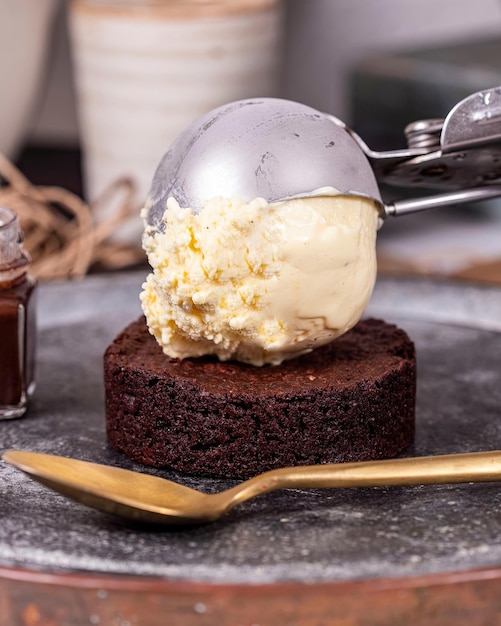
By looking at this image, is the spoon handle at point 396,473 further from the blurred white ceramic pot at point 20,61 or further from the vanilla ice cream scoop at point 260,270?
the blurred white ceramic pot at point 20,61

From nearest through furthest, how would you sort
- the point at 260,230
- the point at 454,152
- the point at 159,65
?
the point at 260,230 < the point at 454,152 < the point at 159,65

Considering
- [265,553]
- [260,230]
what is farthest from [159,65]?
[265,553]

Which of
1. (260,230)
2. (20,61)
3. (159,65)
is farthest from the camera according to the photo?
(20,61)

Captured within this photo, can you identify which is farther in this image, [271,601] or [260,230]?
[260,230]

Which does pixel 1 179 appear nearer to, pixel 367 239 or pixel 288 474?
pixel 367 239

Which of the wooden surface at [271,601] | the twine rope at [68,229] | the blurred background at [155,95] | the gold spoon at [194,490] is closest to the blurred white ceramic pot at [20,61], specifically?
the blurred background at [155,95]

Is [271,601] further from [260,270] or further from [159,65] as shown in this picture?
[159,65]

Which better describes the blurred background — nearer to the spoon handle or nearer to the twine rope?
the twine rope

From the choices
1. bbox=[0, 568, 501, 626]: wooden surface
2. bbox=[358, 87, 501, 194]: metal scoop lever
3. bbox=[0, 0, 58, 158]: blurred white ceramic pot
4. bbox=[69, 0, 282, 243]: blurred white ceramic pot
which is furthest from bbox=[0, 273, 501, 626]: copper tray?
bbox=[0, 0, 58, 158]: blurred white ceramic pot
